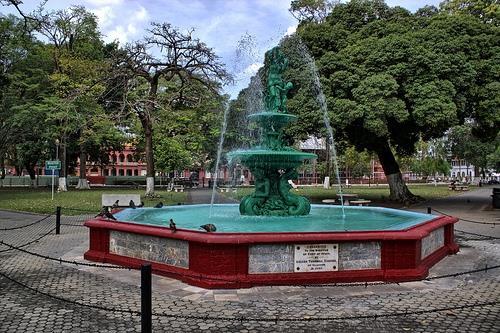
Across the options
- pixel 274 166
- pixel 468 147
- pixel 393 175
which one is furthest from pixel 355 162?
pixel 274 166

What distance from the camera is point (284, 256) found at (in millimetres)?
7977

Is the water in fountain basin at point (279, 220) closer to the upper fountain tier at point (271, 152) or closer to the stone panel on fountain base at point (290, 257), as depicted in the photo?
the stone panel on fountain base at point (290, 257)

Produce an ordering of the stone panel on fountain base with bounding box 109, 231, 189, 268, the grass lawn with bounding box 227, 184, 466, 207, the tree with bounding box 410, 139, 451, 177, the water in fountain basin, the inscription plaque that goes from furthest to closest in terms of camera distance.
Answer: the tree with bounding box 410, 139, 451, 177 < the grass lawn with bounding box 227, 184, 466, 207 < the water in fountain basin < the stone panel on fountain base with bounding box 109, 231, 189, 268 < the inscription plaque

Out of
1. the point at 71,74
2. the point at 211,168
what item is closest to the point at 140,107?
the point at 71,74

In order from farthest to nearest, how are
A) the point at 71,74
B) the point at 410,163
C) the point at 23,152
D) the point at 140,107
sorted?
the point at 410,163, the point at 23,152, the point at 71,74, the point at 140,107

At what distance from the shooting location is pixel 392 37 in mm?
24656

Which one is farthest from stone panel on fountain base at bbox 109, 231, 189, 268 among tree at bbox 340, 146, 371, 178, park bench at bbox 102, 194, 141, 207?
tree at bbox 340, 146, 371, 178

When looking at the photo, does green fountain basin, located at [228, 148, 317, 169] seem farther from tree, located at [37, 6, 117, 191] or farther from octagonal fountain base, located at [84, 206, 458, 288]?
tree, located at [37, 6, 117, 191]

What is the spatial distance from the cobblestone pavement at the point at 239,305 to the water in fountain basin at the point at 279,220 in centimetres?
156

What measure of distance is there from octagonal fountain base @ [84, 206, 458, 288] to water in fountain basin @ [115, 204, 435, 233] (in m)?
0.91

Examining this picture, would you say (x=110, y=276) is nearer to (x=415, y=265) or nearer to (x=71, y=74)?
(x=415, y=265)

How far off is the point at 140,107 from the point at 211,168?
35.0 m

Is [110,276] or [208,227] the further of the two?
[110,276]

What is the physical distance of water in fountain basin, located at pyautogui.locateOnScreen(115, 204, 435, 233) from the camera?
10148 millimetres
